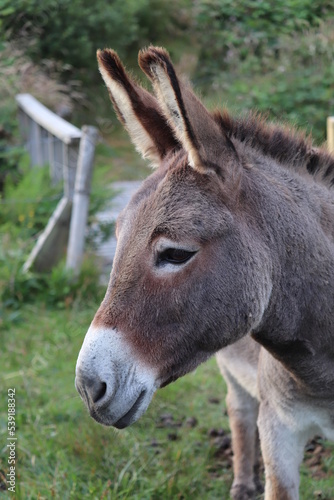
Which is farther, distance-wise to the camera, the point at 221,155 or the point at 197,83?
the point at 197,83

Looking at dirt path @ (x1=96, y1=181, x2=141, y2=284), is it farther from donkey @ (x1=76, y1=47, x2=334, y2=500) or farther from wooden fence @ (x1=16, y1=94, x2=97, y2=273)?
donkey @ (x1=76, y1=47, x2=334, y2=500)

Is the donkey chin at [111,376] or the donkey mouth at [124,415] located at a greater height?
the donkey chin at [111,376]

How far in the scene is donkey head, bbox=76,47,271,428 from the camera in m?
2.21

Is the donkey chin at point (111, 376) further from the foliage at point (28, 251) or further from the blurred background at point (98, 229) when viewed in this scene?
the foliage at point (28, 251)

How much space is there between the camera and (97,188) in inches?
297

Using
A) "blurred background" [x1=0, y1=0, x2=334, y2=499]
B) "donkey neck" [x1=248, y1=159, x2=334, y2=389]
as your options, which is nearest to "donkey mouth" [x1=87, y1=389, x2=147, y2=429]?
"donkey neck" [x1=248, y1=159, x2=334, y2=389]

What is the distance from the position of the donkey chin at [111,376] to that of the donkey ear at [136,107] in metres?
0.86

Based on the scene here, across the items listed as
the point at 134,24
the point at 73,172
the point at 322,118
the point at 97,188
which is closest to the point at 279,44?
the point at 322,118

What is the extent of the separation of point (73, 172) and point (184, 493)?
3.85 meters

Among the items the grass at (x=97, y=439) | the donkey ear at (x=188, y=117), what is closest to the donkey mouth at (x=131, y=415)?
the donkey ear at (x=188, y=117)

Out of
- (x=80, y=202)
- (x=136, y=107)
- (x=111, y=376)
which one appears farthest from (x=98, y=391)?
(x=80, y=202)

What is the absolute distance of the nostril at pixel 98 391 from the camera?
219 cm

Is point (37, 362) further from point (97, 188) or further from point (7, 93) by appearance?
point (7, 93)

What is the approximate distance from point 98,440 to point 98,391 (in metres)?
1.76
